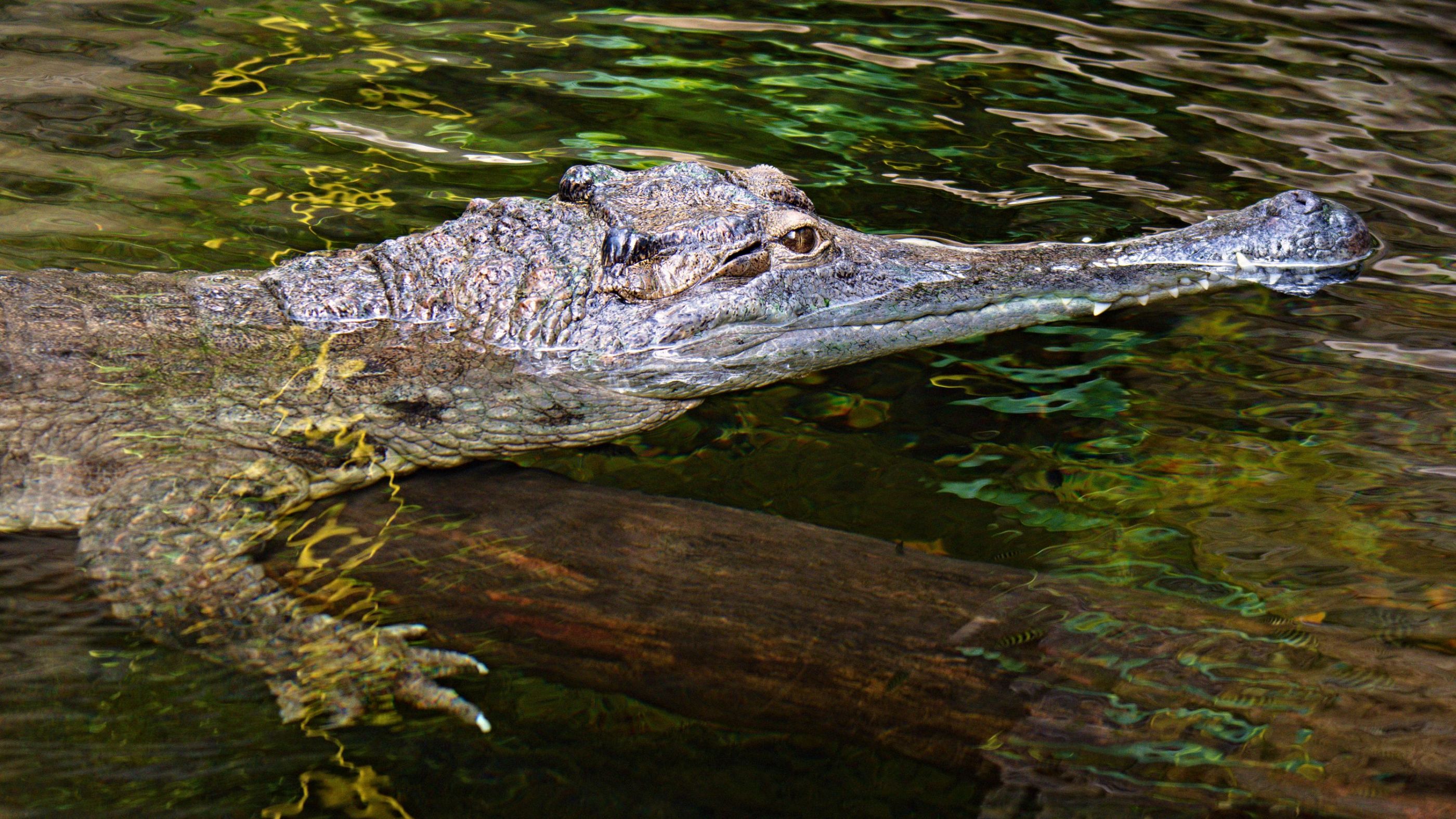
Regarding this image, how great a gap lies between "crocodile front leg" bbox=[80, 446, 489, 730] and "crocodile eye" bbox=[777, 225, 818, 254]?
189 cm

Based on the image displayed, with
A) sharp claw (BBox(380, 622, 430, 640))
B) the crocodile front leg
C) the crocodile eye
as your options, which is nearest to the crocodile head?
the crocodile eye

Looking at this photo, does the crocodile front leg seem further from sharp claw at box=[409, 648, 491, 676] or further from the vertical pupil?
the vertical pupil

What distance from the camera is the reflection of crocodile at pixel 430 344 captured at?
2.89 meters

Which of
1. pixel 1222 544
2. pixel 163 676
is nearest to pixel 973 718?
pixel 1222 544

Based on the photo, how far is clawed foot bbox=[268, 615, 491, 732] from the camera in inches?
101

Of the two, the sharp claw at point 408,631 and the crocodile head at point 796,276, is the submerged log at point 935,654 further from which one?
the crocodile head at point 796,276

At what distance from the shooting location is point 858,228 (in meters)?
5.11

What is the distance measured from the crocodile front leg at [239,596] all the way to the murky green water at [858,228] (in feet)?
0.30

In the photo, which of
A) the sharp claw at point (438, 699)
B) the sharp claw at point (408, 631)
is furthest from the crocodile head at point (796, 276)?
the sharp claw at point (438, 699)

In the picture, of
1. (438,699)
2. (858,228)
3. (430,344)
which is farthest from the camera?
(858,228)

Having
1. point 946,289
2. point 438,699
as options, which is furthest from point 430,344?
point 946,289

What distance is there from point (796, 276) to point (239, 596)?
2.22m

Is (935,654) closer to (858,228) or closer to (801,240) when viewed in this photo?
(801,240)

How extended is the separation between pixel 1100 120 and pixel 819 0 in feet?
9.00
